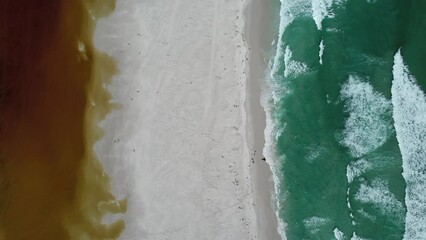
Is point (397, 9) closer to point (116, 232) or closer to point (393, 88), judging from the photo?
point (393, 88)

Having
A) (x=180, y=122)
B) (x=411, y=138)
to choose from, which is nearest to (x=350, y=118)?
(x=411, y=138)

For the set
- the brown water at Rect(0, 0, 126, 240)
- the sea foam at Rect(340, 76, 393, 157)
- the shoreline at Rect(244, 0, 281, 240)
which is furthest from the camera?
the brown water at Rect(0, 0, 126, 240)

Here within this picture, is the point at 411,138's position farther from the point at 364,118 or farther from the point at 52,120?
the point at 52,120

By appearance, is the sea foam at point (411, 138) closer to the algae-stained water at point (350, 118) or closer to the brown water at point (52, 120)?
the algae-stained water at point (350, 118)

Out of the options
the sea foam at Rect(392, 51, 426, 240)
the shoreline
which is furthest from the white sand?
the sea foam at Rect(392, 51, 426, 240)

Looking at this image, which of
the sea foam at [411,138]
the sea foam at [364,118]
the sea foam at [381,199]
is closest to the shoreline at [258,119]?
the sea foam at [364,118]

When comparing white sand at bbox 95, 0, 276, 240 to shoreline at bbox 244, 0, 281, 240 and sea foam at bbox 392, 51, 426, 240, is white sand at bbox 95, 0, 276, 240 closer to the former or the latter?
shoreline at bbox 244, 0, 281, 240
